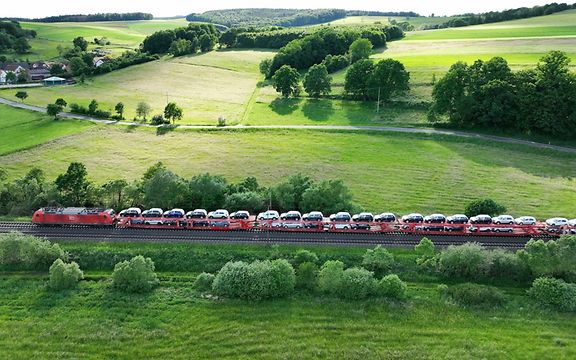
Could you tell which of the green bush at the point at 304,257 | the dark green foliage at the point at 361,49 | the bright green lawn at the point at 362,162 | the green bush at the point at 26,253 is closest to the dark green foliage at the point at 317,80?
the bright green lawn at the point at 362,162

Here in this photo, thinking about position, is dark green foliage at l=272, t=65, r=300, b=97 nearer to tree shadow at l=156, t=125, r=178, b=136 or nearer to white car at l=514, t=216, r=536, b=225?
tree shadow at l=156, t=125, r=178, b=136

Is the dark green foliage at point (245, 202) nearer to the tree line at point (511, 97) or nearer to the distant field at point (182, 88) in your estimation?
the distant field at point (182, 88)

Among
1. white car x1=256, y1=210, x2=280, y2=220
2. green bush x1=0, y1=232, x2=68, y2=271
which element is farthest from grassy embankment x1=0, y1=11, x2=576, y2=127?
green bush x1=0, y1=232, x2=68, y2=271

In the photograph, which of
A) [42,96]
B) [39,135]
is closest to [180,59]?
[42,96]

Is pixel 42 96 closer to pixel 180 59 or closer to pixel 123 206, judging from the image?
pixel 180 59

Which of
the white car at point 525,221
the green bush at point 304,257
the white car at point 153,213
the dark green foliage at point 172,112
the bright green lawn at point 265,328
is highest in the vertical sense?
the dark green foliage at point 172,112

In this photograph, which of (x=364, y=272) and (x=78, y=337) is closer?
(x=78, y=337)

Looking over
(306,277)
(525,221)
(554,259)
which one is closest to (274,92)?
(525,221)

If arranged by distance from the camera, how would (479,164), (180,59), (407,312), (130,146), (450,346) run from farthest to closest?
(180,59), (130,146), (479,164), (407,312), (450,346)
